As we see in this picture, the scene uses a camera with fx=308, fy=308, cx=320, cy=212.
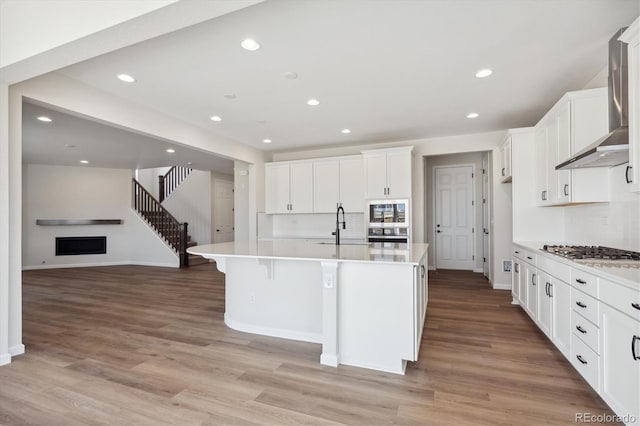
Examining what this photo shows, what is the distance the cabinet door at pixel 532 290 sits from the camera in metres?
3.28

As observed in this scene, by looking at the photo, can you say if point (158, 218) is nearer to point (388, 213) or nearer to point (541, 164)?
point (388, 213)

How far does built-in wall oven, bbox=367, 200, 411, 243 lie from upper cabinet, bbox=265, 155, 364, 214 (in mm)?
351

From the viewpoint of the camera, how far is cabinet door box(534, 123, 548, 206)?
148 inches

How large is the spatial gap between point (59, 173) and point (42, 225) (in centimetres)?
139

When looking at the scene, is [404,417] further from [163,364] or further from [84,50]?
[84,50]

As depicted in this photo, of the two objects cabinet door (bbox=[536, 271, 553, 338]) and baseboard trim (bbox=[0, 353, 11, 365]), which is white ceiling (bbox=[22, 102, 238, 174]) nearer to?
baseboard trim (bbox=[0, 353, 11, 365])

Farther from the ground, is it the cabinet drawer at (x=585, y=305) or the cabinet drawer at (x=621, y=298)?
the cabinet drawer at (x=621, y=298)

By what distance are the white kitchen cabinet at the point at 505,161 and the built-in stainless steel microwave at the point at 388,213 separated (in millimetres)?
1521

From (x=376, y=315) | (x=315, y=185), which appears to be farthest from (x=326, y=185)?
(x=376, y=315)

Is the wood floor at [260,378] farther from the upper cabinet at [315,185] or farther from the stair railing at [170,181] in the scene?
the stair railing at [170,181]

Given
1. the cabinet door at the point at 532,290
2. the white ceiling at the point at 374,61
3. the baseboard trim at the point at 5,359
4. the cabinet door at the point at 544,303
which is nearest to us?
the white ceiling at the point at 374,61

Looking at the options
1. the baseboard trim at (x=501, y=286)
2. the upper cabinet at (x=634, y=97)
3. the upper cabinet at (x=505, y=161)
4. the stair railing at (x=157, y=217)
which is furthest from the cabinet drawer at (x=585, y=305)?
the stair railing at (x=157, y=217)

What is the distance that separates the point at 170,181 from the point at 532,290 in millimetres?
10225

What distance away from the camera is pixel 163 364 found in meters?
2.64
